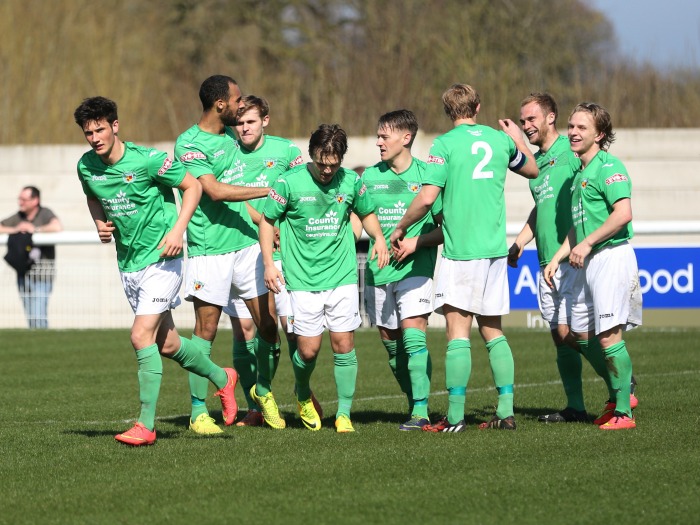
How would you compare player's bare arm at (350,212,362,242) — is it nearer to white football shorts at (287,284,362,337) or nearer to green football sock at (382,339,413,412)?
white football shorts at (287,284,362,337)

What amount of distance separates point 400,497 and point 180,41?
1044 inches

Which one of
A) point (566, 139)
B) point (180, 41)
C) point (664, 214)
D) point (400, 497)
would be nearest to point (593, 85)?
point (664, 214)

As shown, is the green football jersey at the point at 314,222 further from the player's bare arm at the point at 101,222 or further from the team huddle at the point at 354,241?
the player's bare arm at the point at 101,222

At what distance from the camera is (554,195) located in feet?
27.9

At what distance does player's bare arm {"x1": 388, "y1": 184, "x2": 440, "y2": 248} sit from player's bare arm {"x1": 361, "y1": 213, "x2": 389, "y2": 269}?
14cm

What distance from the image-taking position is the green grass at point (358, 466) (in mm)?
5629

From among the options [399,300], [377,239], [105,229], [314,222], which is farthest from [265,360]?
[105,229]

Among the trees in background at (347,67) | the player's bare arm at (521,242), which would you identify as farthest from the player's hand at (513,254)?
the trees in background at (347,67)

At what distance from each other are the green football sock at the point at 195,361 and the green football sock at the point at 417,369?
130cm

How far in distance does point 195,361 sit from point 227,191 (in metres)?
1.21

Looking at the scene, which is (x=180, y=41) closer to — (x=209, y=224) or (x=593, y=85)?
(x=593, y=85)

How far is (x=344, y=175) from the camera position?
818cm

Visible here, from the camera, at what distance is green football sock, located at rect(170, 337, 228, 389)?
7965mm

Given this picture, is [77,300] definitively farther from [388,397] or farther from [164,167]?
[164,167]
